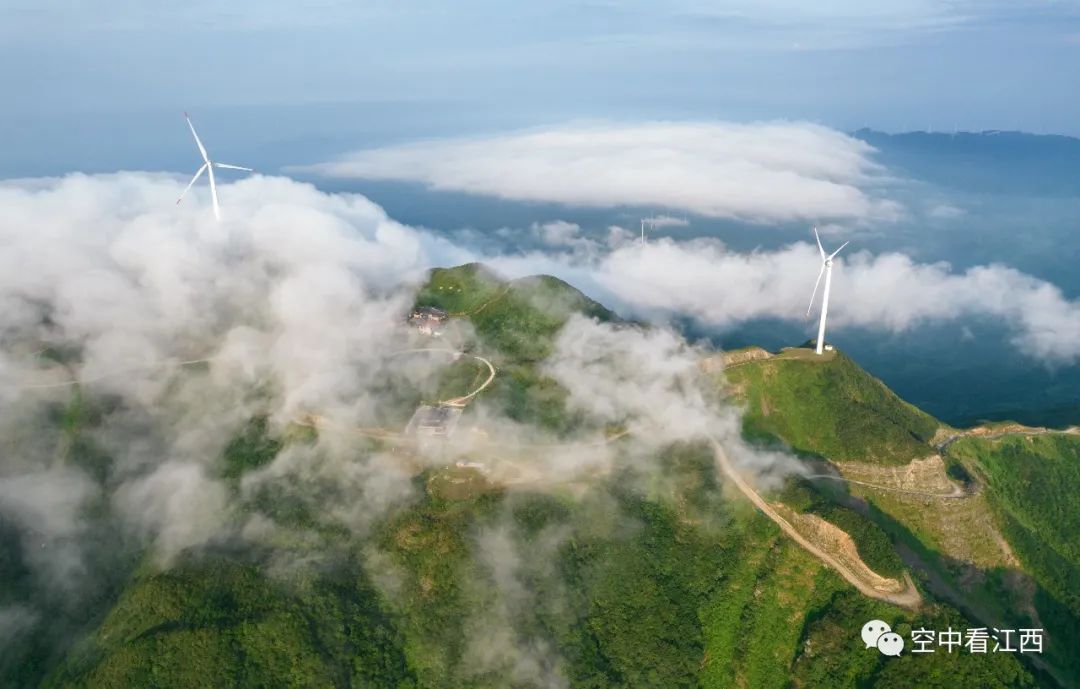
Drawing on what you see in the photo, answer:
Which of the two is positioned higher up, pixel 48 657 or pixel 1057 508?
pixel 1057 508

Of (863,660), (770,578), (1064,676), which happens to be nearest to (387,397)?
(770,578)

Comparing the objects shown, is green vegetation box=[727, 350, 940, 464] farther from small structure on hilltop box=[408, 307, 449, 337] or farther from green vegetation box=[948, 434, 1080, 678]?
small structure on hilltop box=[408, 307, 449, 337]

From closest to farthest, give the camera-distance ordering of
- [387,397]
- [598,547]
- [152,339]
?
[598,547]
[387,397]
[152,339]

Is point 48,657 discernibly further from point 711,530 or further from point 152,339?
point 711,530

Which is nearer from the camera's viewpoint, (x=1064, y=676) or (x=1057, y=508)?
(x=1064, y=676)
